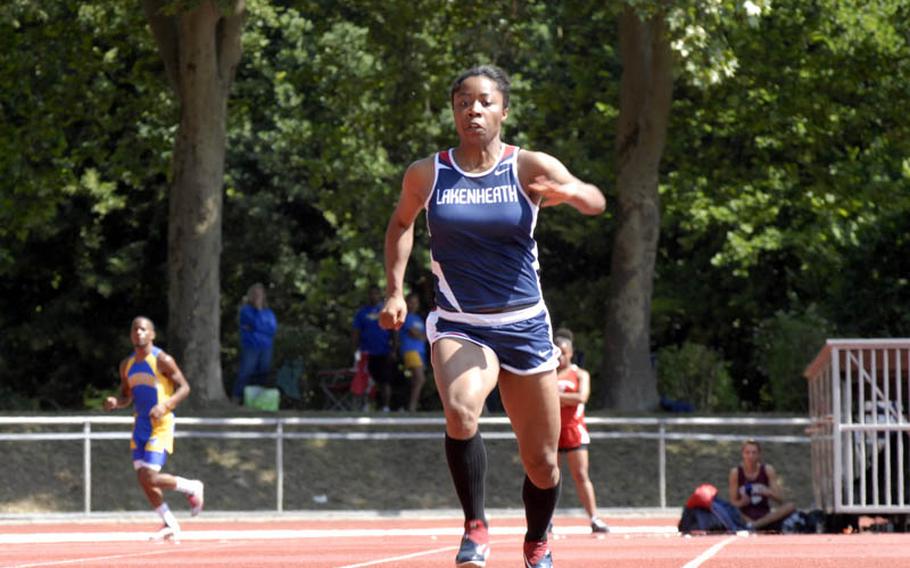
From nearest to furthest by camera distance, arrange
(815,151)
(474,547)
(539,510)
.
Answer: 1. (474,547)
2. (539,510)
3. (815,151)

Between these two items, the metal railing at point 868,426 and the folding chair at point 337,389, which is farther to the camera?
the folding chair at point 337,389

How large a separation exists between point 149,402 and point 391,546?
349cm

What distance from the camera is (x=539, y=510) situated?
866cm

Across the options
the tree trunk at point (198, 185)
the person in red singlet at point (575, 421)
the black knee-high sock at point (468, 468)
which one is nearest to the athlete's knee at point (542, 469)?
the black knee-high sock at point (468, 468)

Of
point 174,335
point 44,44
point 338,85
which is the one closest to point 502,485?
point 174,335

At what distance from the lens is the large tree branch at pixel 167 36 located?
1022 inches

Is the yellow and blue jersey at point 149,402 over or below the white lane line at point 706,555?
over

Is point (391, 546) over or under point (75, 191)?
under

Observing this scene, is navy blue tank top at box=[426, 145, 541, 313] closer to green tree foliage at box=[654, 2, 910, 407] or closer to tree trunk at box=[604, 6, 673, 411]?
tree trunk at box=[604, 6, 673, 411]

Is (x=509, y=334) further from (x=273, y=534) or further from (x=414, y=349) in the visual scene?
(x=414, y=349)

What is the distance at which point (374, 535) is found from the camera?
19.0m

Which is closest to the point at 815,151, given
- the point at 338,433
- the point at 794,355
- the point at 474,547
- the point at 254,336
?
the point at 794,355

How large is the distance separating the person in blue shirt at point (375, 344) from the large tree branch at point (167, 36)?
12.8ft

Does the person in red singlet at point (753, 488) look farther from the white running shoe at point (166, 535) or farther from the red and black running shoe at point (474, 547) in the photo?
the red and black running shoe at point (474, 547)
